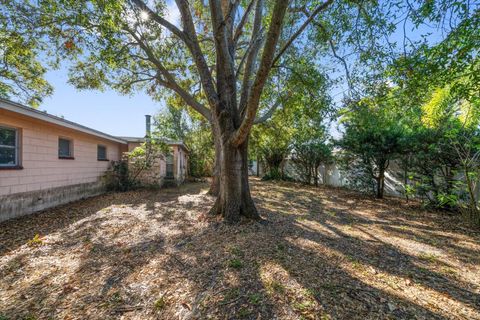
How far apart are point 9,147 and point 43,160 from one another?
961 millimetres

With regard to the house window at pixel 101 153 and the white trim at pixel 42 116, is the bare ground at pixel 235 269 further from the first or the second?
the house window at pixel 101 153

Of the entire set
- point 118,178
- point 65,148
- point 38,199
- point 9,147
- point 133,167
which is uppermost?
point 65,148

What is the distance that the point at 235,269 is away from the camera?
8.73 ft

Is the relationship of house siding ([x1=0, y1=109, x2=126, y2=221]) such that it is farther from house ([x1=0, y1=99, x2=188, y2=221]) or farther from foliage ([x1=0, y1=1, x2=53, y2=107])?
foliage ([x1=0, y1=1, x2=53, y2=107])

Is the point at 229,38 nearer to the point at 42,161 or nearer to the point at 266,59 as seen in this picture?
the point at 266,59

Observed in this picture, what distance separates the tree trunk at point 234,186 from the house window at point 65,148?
20.2 ft

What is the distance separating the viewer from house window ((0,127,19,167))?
5.06 m

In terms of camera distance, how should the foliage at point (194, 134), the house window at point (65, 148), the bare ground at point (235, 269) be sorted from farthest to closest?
the foliage at point (194, 134), the house window at point (65, 148), the bare ground at point (235, 269)

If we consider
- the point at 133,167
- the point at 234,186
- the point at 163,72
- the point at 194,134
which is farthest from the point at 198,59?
the point at 194,134

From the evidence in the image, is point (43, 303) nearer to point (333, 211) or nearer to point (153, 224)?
point (153, 224)

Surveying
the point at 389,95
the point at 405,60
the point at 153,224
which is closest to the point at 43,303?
the point at 153,224

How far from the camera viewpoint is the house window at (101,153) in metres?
9.38

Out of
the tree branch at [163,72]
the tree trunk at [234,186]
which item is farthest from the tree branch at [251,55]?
the tree branch at [163,72]

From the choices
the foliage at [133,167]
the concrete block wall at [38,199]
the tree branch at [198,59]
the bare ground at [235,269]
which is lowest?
the bare ground at [235,269]
